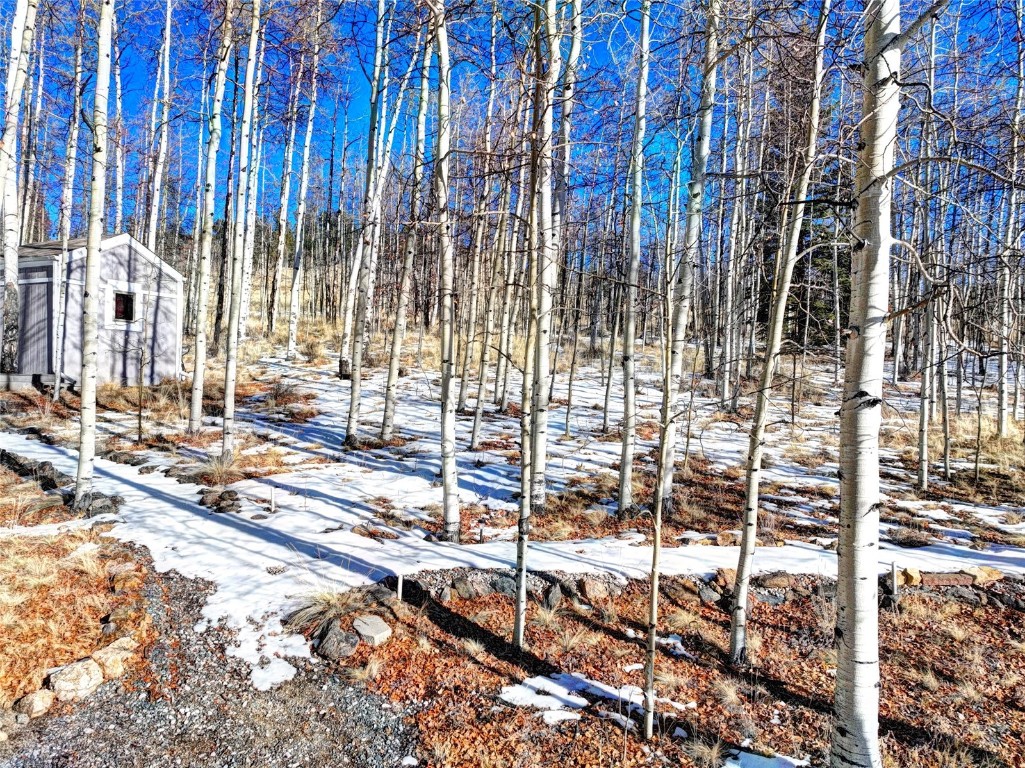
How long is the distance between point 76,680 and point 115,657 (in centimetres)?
27

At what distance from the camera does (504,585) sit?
5.20m

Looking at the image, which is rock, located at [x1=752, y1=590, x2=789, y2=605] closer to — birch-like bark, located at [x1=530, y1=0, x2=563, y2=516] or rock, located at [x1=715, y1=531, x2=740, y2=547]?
rock, located at [x1=715, y1=531, x2=740, y2=547]

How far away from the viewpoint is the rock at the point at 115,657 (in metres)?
3.84

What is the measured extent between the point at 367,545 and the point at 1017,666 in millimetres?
5754

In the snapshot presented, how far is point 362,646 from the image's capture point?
4.25 m

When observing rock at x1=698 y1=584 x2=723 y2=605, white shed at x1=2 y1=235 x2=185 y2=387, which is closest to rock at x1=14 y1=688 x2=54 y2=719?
rock at x1=698 y1=584 x2=723 y2=605

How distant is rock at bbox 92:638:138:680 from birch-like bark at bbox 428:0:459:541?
116 inches

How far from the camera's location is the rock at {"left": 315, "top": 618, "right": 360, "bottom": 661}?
4129 mm

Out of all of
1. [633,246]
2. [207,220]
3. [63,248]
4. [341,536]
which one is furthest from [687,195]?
[63,248]

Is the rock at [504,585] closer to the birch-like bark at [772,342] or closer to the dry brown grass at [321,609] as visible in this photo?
the dry brown grass at [321,609]

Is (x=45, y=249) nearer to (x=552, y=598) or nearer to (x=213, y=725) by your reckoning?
(x=213, y=725)

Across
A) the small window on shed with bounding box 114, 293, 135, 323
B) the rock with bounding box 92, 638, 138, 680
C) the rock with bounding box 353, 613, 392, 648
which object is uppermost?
the small window on shed with bounding box 114, 293, 135, 323

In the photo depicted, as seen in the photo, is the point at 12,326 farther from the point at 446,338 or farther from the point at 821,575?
the point at 821,575

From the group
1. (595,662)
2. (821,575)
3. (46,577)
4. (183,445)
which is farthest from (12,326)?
(821,575)
